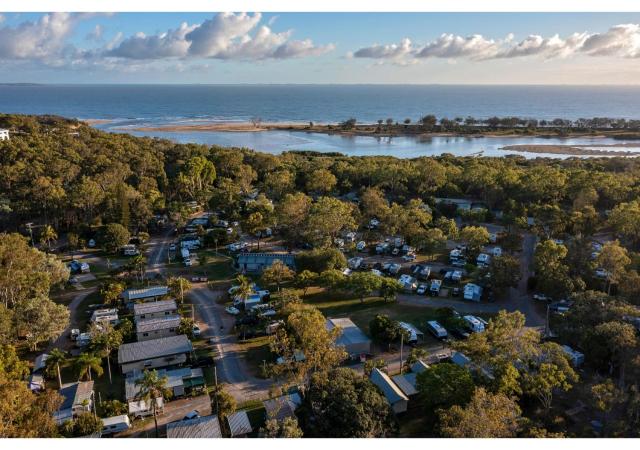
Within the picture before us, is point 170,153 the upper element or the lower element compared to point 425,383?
upper

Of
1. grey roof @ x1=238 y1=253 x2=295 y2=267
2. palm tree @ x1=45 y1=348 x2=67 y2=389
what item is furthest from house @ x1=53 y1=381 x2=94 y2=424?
grey roof @ x1=238 y1=253 x2=295 y2=267

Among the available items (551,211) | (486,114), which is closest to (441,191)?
(551,211)

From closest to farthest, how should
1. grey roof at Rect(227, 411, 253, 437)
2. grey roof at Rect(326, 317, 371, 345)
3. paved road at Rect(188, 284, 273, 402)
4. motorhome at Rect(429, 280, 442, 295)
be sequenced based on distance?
grey roof at Rect(227, 411, 253, 437) → paved road at Rect(188, 284, 273, 402) → grey roof at Rect(326, 317, 371, 345) → motorhome at Rect(429, 280, 442, 295)

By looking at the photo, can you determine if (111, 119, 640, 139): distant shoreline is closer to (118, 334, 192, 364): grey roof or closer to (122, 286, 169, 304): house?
(122, 286, 169, 304): house

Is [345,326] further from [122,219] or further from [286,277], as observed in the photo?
[122,219]

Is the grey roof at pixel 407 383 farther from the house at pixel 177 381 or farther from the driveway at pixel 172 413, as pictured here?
the house at pixel 177 381

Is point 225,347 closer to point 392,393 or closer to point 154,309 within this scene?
point 154,309

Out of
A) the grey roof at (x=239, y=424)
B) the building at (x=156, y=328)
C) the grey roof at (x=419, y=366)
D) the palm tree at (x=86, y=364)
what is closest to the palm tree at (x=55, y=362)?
the palm tree at (x=86, y=364)
